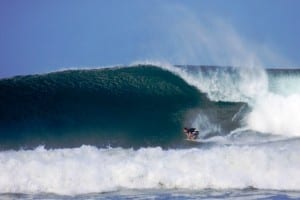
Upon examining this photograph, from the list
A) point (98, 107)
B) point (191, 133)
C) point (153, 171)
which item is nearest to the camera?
point (153, 171)

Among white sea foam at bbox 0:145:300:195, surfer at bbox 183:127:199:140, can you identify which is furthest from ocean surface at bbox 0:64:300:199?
surfer at bbox 183:127:199:140

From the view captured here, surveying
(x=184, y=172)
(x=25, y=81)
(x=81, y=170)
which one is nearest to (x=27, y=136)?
(x=25, y=81)

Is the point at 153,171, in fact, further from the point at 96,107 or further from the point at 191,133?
the point at 96,107

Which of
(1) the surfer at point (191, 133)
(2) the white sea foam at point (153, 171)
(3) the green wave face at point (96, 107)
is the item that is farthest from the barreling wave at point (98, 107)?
(2) the white sea foam at point (153, 171)

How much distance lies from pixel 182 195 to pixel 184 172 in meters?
0.79

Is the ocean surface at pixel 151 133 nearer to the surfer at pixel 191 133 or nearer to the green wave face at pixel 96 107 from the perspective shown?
the green wave face at pixel 96 107

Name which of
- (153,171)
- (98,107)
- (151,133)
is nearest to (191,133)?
(151,133)

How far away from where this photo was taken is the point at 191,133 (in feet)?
39.8

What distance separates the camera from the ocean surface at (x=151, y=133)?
8.21 m

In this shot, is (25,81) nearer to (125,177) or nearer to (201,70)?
(201,70)

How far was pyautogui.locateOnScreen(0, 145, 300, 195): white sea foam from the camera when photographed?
8.20 metres

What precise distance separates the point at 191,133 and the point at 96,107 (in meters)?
2.33

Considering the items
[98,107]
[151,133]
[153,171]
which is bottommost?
[153,171]

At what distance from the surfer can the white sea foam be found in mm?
2798
